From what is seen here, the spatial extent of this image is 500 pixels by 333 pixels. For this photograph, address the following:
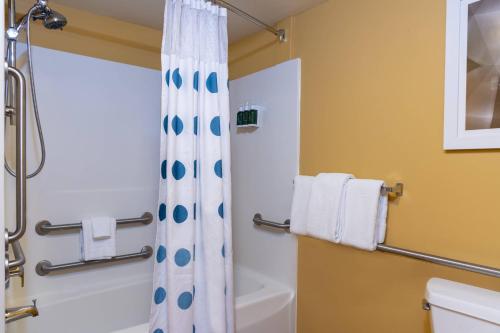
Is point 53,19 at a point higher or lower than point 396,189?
higher

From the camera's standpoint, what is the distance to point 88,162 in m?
1.90

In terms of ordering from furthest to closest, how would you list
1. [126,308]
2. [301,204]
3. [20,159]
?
[126,308], [301,204], [20,159]

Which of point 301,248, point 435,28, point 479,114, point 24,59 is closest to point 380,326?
point 301,248

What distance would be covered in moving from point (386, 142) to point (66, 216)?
179cm

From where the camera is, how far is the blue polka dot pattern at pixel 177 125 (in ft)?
4.17

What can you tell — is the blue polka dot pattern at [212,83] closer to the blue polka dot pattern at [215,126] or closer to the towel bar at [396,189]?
the blue polka dot pattern at [215,126]

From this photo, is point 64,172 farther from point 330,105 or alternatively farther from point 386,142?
point 386,142

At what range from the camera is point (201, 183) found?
1363 millimetres

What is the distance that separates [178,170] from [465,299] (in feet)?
3.61

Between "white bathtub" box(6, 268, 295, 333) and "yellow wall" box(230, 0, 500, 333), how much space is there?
6.3 inches

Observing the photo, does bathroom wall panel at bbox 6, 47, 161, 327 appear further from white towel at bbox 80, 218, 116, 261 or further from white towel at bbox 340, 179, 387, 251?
white towel at bbox 340, 179, 387, 251

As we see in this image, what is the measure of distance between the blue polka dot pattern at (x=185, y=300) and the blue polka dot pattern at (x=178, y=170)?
0.49 metres

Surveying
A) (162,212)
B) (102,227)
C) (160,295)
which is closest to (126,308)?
(102,227)

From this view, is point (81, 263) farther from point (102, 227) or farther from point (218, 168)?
point (218, 168)
